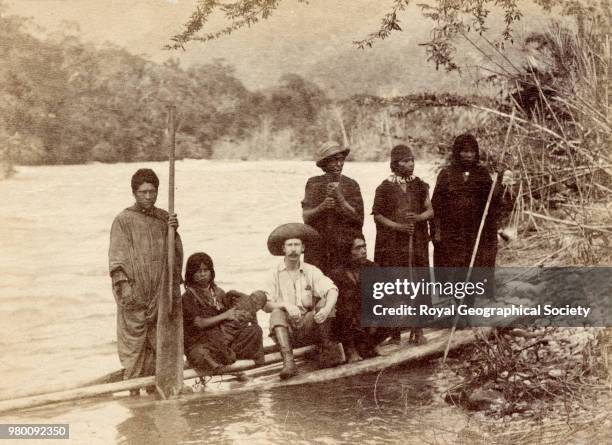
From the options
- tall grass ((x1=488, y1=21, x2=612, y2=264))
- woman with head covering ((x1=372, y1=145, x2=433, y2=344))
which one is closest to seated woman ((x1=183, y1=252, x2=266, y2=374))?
woman with head covering ((x1=372, y1=145, x2=433, y2=344))

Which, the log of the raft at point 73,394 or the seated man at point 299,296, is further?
the seated man at point 299,296

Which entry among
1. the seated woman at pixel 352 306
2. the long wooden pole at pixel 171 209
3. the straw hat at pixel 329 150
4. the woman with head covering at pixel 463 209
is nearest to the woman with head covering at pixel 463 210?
the woman with head covering at pixel 463 209

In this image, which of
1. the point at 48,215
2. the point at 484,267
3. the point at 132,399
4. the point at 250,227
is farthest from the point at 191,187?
the point at 484,267

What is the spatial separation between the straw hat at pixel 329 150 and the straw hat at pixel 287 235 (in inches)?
17.5

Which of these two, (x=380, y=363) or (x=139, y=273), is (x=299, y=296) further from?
(x=139, y=273)

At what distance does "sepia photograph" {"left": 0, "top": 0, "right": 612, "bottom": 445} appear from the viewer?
457 cm

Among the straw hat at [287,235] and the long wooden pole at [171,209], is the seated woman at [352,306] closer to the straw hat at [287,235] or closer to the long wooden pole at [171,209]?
the straw hat at [287,235]

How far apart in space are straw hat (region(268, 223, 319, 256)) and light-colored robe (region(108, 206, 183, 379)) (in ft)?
2.09

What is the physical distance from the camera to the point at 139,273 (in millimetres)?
4594

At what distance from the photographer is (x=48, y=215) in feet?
16.2

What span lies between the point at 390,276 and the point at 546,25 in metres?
1.94

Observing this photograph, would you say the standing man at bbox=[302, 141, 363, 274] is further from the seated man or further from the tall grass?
the tall grass

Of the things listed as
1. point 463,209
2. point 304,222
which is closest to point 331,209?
point 304,222

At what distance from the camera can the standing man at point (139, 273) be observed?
4582 millimetres
